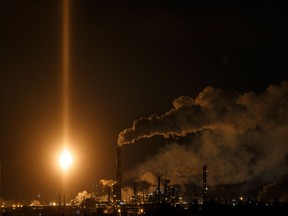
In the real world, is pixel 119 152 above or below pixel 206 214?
above

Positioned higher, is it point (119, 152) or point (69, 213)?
point (119, 152)

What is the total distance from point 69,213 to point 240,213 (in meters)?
54.5

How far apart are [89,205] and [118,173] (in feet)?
96.2

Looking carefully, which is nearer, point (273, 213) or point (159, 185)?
point (273, 213)

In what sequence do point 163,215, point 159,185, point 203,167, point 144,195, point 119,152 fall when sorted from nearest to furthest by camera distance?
point 163,215
point 119,152
point 203,167
point 159,185
point 144,195

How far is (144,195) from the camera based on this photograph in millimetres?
142000

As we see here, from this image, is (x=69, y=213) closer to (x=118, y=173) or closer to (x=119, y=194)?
(x=119, y=194)

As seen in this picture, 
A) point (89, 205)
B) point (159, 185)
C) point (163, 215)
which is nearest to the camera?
point (163, 215)

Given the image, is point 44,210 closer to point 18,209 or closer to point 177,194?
point 18,209

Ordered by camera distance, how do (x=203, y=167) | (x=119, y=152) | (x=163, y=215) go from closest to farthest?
(x=163, y=215) < (x=119, y=152) < (x=203, y=167)

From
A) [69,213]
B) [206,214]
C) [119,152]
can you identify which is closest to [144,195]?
[69,213]

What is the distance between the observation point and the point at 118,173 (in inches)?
4126

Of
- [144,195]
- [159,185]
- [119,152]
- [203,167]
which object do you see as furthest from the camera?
[144,195]

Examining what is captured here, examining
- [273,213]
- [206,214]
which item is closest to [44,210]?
[206,214]
